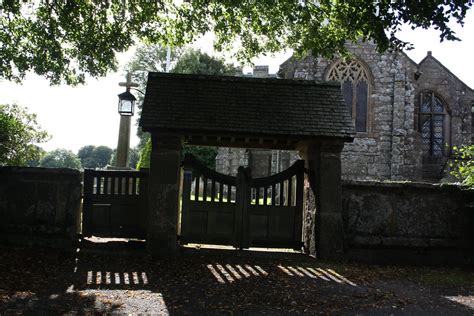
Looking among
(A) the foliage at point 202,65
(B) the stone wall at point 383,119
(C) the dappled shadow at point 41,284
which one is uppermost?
(A) the foliage at point 202,65

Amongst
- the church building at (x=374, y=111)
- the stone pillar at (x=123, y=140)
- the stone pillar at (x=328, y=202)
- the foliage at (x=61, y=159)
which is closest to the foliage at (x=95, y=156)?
the foliage at (x=61, y=159)

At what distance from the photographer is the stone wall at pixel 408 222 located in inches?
344

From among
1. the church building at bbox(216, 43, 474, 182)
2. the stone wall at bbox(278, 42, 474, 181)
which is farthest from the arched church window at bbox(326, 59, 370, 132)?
the stone wall at bbox(278, 42, 474, 181)

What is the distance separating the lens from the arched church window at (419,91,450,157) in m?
24.9

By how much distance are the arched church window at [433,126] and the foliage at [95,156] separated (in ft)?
242

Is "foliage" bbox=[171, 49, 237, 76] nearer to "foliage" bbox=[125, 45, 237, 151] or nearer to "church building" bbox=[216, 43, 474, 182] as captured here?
"foliage" bbox=[125, 45, 237, 151]

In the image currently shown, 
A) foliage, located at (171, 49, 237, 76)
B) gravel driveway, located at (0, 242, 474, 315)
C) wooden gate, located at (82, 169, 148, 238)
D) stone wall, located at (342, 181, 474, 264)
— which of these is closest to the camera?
gravel driveway, located at (0, 242, 474, 315)

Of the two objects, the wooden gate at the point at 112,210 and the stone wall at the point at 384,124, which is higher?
the stone wall at the point at 384,124

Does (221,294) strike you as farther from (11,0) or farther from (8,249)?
(11,0)

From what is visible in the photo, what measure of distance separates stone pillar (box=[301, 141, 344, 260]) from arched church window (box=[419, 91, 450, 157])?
18.5 meters

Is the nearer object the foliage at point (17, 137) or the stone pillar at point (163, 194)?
the stone pillar at point (163, 194)

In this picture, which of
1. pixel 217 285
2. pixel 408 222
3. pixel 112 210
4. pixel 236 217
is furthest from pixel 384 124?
pixel 217 285

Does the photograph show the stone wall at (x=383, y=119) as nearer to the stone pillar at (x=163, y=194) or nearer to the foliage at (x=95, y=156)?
the stone pillar at (x=163, y=194)

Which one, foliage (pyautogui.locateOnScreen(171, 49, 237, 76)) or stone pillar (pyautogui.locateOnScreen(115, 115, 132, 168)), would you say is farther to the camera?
foliage (pyautogui.locateOnScreen(171, 49, 237, 76))
